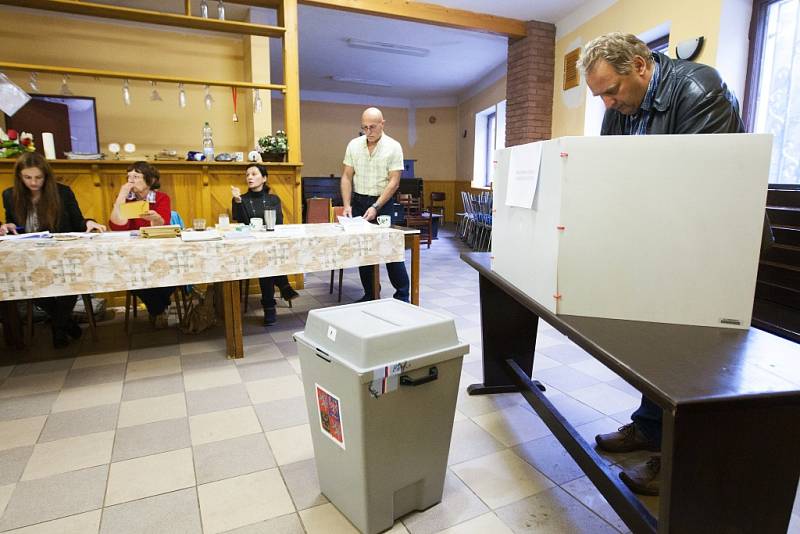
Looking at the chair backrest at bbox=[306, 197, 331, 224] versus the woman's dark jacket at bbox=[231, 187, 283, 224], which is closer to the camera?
the woman's dark jacket at bbox=[231, 187, 283, 224]

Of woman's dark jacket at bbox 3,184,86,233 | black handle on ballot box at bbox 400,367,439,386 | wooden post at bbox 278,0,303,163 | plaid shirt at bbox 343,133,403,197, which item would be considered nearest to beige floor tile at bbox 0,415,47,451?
woman's dark jacket at bbox 3,184,86,233

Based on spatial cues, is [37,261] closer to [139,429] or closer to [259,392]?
[139,429]

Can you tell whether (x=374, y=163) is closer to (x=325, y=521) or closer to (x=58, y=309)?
(x=58, y=309)

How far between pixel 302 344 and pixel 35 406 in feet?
5.42

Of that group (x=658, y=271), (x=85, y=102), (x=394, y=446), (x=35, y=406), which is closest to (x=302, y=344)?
(x=394, y=446)

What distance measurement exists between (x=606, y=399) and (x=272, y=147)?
11.0 feet

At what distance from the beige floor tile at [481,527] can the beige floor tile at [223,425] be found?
0.95 meters

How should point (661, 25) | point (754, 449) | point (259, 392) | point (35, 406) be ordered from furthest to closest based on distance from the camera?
1. point (661, 25)
2. point (259, 392)
3. point (35, 406)
4. point (754, 449)

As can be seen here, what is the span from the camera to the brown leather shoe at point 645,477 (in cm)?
150

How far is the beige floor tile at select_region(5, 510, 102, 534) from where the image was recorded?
4.48 feet

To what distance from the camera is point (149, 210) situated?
312 cm

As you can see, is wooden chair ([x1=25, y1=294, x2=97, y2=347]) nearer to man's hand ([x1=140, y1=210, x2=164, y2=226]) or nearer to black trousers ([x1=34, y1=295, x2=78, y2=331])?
black trousers ([x1=34, y1=295, x2=78, y2=331])

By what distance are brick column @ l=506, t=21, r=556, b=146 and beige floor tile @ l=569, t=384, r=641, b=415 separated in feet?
13.1

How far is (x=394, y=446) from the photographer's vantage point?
4.23ft
